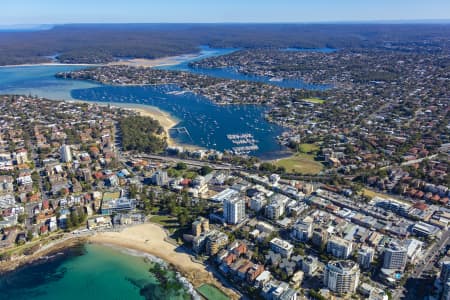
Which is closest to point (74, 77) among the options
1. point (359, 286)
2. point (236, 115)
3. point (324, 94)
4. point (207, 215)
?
point (236, 115)

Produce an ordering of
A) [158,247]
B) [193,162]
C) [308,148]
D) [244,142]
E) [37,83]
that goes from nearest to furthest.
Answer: [158,247] < [193,162] < [308,148] < [244,142] < [37,83]

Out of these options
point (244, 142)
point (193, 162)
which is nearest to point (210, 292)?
point (193, 162)

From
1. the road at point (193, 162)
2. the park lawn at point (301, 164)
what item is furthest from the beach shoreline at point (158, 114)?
the park lawn at point (301, 164)

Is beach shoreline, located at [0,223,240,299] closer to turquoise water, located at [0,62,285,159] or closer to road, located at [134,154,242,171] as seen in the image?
road, located at [134,154,242,171]

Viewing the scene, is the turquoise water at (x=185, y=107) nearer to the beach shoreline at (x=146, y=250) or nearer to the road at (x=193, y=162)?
the road at (x=193, y=162)

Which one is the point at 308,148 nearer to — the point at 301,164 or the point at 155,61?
the point at 301,164

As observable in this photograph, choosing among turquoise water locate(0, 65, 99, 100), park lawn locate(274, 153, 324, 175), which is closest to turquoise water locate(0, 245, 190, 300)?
park lawn locate(274, 153, 324, 175)

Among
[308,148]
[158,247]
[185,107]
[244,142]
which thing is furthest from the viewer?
[185,107]
